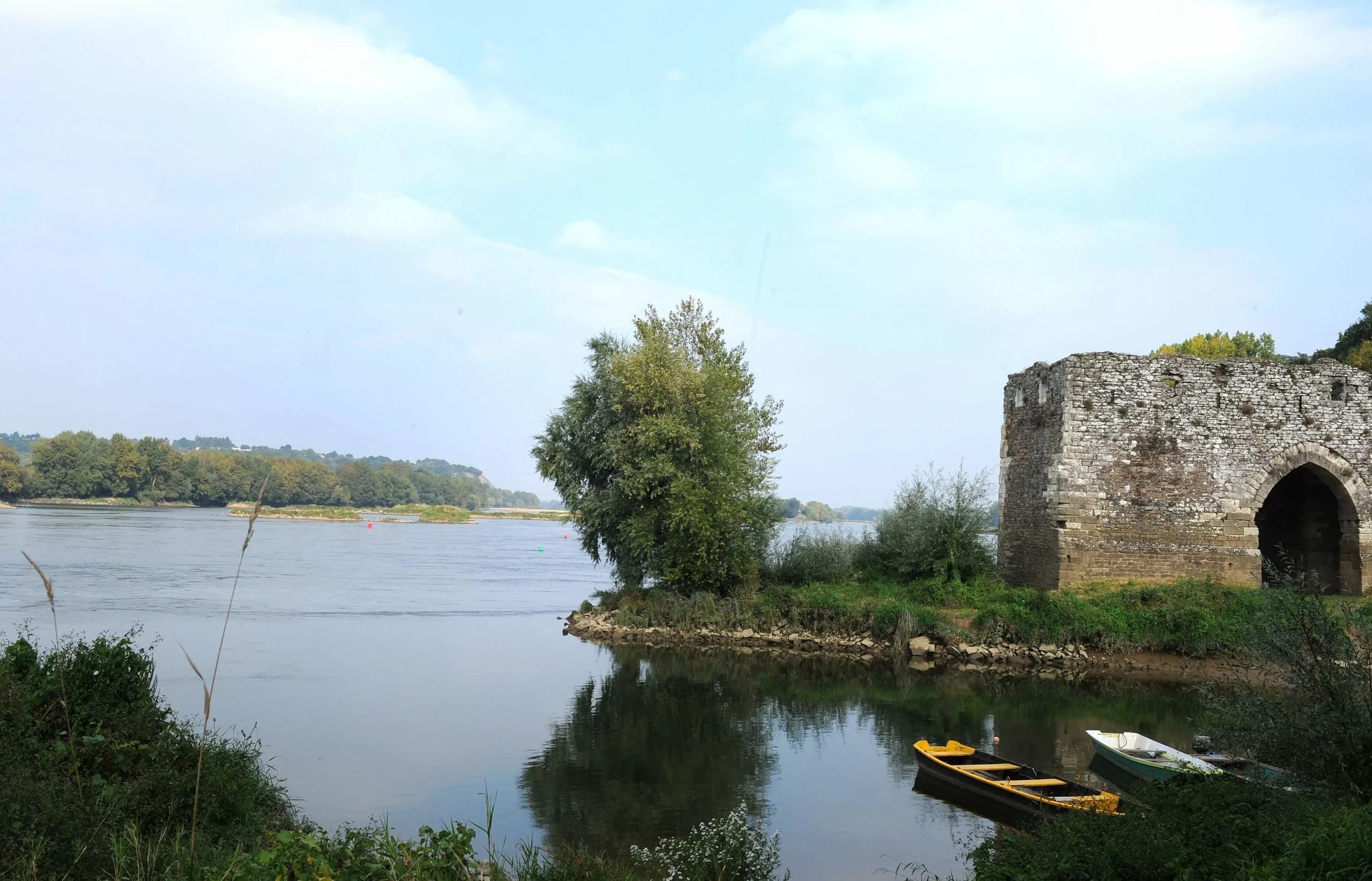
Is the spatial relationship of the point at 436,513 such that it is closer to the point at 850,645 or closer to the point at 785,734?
the point at 850,645

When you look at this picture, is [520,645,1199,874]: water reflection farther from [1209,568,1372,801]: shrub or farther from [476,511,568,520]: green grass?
[476,511,568,520]: green grass

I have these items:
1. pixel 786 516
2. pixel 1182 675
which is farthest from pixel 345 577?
pixel 1182 675

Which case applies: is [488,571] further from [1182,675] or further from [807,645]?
[1182,675]

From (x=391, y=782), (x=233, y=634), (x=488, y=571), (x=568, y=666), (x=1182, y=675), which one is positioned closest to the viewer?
(x=391, y=782)

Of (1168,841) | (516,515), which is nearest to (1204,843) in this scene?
(1168,841)

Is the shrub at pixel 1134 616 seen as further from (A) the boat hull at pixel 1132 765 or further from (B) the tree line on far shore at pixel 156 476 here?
(B) the tree line on far shore at pixel 156 476

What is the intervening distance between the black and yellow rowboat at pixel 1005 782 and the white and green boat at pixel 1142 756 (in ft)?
2.55

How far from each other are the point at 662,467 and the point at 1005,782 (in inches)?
512

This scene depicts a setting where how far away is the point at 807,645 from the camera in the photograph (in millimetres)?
Result: 20938

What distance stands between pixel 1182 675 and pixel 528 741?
41.0 feet

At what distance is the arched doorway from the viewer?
19.5 meters

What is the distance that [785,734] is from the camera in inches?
544

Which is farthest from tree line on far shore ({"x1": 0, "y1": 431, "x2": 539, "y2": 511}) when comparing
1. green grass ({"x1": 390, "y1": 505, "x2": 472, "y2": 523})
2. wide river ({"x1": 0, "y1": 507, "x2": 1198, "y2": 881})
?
wide river ({"x1": 0, "y1": 507, "x2": 1198, "y2": 881})

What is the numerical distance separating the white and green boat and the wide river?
1.89 ft
